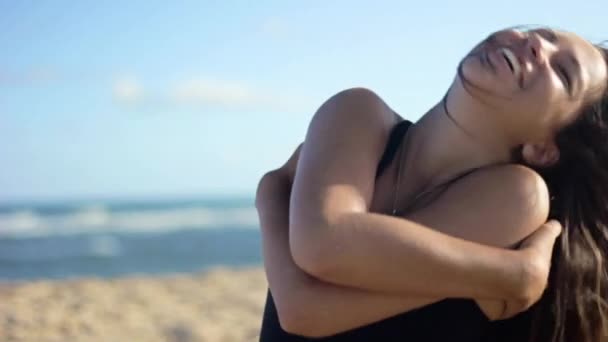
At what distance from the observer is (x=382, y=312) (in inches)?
74.0

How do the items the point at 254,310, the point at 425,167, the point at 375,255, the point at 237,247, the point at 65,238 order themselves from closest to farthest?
the point at 375,255, the point at 425,167, the point at 254,310, the point at 237,247, the point at 65,238

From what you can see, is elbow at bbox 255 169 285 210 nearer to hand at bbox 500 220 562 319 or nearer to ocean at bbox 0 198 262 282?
hand at bbox 500 220 562 319

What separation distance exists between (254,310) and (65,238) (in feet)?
50.9

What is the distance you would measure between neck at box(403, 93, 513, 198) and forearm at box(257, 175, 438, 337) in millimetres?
316

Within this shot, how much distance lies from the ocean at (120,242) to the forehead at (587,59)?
11366mm

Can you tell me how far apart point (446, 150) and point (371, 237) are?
376 millimetres

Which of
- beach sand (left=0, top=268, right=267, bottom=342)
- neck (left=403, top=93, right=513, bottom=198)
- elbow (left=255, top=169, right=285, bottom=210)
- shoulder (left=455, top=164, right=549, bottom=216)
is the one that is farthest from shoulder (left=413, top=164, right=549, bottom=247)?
beach sand (left=0, top=268, right=267, bottom=342)

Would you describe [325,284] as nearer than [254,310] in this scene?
Yes

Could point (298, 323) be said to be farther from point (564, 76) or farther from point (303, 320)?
point (564, 76)

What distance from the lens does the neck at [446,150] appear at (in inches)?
80.5

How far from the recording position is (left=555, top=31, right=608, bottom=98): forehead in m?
2.12

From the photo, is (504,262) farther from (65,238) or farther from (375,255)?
(65,238)

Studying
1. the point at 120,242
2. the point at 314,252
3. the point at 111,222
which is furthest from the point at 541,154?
the point at 111,222

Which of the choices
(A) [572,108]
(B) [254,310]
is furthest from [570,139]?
(B) [254,310]
